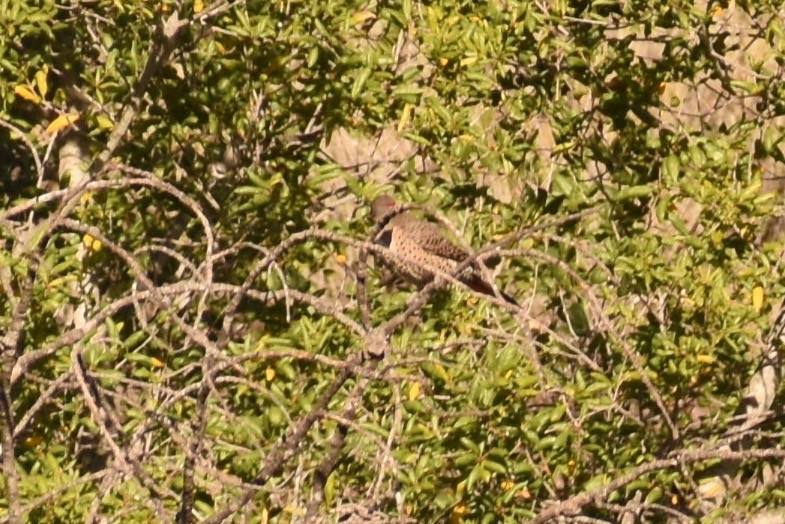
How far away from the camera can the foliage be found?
18.0ft

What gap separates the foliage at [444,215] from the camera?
18.0 feet

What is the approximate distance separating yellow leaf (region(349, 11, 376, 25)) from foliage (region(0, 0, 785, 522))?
0.03 metres

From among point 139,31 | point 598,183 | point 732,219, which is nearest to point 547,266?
point 598,183

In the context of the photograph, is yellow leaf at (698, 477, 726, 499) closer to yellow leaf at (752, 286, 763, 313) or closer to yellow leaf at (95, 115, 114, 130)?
yellow leaf at (752, 286, 763, 313)

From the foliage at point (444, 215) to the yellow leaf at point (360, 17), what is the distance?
0.03 m

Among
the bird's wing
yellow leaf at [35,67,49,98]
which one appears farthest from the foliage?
the bird's wing

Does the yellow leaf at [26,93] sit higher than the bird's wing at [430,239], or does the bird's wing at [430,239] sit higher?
the yellow leaf at [26,93]

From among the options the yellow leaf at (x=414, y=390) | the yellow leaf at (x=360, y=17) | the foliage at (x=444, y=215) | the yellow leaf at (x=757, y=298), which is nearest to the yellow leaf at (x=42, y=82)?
the foliage at (x=444, y=215)

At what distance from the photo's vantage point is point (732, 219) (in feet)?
18.5

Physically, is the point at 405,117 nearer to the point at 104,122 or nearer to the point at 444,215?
the point at 444,215

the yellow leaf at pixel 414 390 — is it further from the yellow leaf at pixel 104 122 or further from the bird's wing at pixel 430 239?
the bird's wing at pixel 430 239

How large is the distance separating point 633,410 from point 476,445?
1310 millimetres

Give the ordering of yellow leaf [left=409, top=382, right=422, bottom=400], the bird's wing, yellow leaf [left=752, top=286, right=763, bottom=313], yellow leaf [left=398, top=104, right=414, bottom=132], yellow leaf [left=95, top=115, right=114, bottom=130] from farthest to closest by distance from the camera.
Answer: the bird's wing → yellow leaf [left=95, top=115, right=114, bottom=130] → yellow leaf [left=398, top=104, right=414, bottom=132] → yellow leaf [left=752, top=286, right=763, bottom=313] → yellow leaf [left=409, top=382, right=422, bottom=400]

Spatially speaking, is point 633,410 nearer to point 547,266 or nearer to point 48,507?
point 547,266
